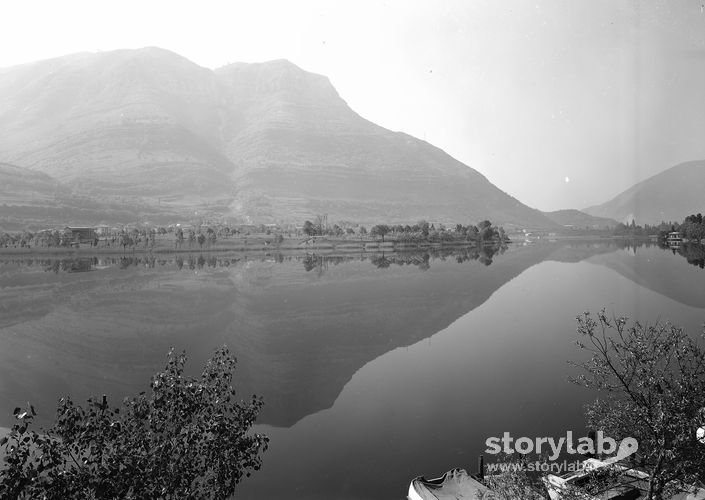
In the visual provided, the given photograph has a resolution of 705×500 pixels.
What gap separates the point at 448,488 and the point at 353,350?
21.5m

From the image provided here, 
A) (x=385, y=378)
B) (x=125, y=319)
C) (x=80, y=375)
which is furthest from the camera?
(x=125, y=319)

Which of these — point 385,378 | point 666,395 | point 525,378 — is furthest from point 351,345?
point 666,395

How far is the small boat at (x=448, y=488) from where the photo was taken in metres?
11.9

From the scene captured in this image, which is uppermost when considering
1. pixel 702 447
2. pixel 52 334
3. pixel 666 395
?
pixel 666 395

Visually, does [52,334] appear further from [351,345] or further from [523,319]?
[523,319]

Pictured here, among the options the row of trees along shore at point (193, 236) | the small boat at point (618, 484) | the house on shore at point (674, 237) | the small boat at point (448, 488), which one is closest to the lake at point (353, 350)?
the small boat at point (448, 488)

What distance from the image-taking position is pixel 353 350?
33.7 m

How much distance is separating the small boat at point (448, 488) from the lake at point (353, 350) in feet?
5.74

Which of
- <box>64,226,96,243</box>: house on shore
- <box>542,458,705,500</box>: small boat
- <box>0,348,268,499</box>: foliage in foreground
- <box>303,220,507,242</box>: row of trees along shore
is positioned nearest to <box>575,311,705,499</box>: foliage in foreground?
<box>542,458,705,500</box>: small boat

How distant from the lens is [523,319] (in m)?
41.1

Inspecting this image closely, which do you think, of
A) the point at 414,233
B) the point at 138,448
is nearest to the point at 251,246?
the point at 414,233

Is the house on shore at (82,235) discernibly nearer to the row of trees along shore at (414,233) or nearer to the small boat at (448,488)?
the row of trees along shore at (414,233)

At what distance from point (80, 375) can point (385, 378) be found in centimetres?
1893

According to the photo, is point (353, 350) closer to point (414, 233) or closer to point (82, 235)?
point (414, 233)
